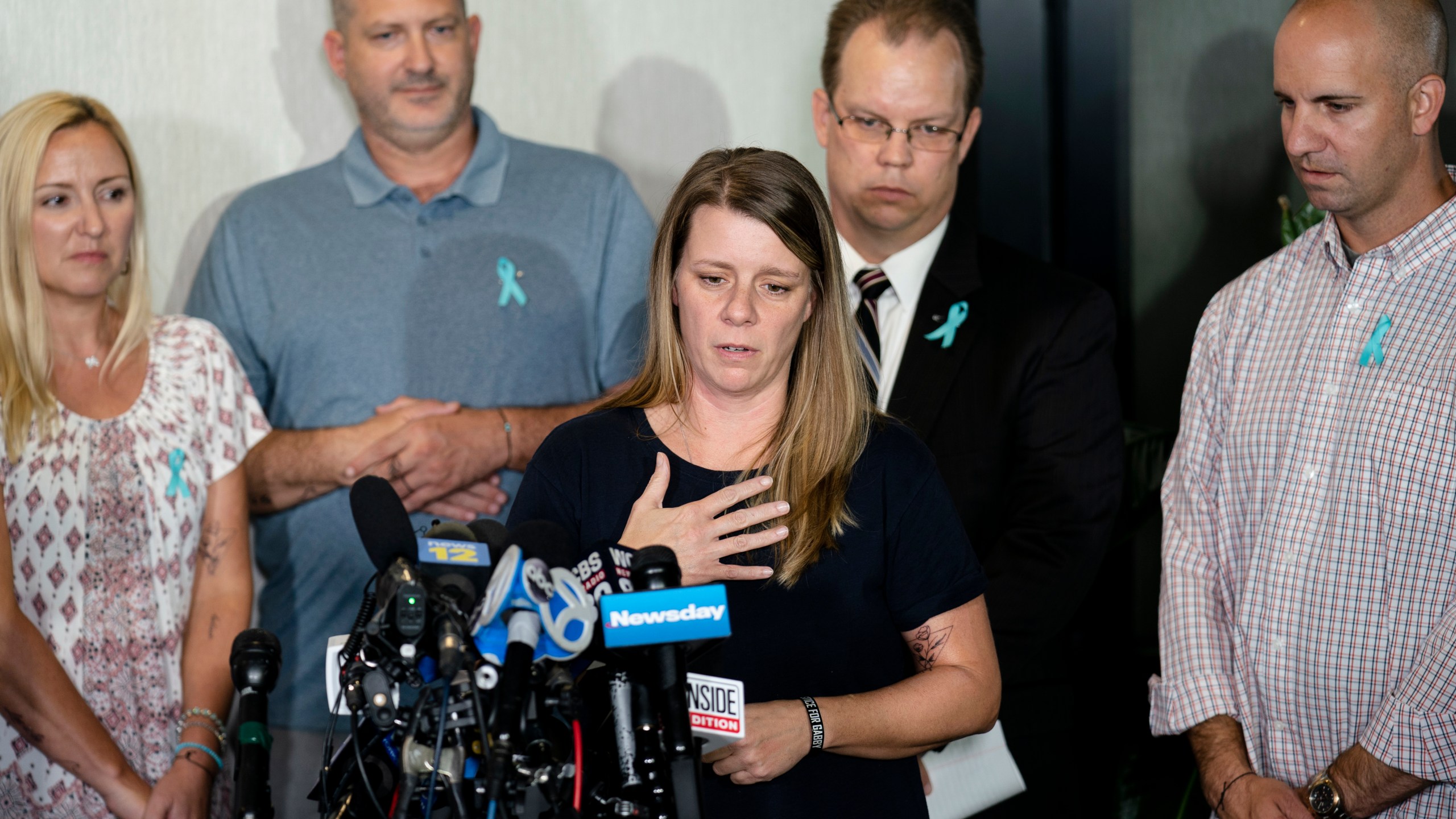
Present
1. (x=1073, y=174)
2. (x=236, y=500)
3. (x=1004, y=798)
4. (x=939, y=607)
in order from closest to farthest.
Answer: (x=939, y=607) → (x=1004, y=798) → (x=236, y=500) → (x=1073, y=174)

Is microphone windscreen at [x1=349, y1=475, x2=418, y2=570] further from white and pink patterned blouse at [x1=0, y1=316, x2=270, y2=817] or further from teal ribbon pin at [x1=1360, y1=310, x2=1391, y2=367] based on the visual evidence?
teal ribbon pin at [x1=1360, y1=310, x2=1391, y2=367]

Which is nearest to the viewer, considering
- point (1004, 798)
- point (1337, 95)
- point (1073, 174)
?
point (1337, 95)

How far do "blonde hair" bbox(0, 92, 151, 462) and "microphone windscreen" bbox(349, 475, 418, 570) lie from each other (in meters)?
1.39

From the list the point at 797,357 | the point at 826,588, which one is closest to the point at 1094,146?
the point at 797,357

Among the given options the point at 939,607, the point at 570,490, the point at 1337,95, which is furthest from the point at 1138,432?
the point at 570,490

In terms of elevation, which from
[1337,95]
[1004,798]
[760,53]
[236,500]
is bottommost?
[1004,798]

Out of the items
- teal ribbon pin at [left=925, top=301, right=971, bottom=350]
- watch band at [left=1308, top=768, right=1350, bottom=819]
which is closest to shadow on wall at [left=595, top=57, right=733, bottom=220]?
teal ribbon pin at [left=925, top=301, right=971, bottom=350]

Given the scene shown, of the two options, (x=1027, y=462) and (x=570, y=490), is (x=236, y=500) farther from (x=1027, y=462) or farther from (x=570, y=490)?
(x=1027, y=462)

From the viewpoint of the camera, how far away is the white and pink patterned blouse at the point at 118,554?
2.35 metres

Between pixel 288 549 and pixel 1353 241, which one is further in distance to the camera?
pixel 288 549

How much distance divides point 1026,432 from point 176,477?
173cm

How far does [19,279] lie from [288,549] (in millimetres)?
871

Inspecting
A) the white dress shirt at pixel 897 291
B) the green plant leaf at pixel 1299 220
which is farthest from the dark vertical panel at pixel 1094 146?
the white dress shirt at pixel 897 291

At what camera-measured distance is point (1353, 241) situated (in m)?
2.23
